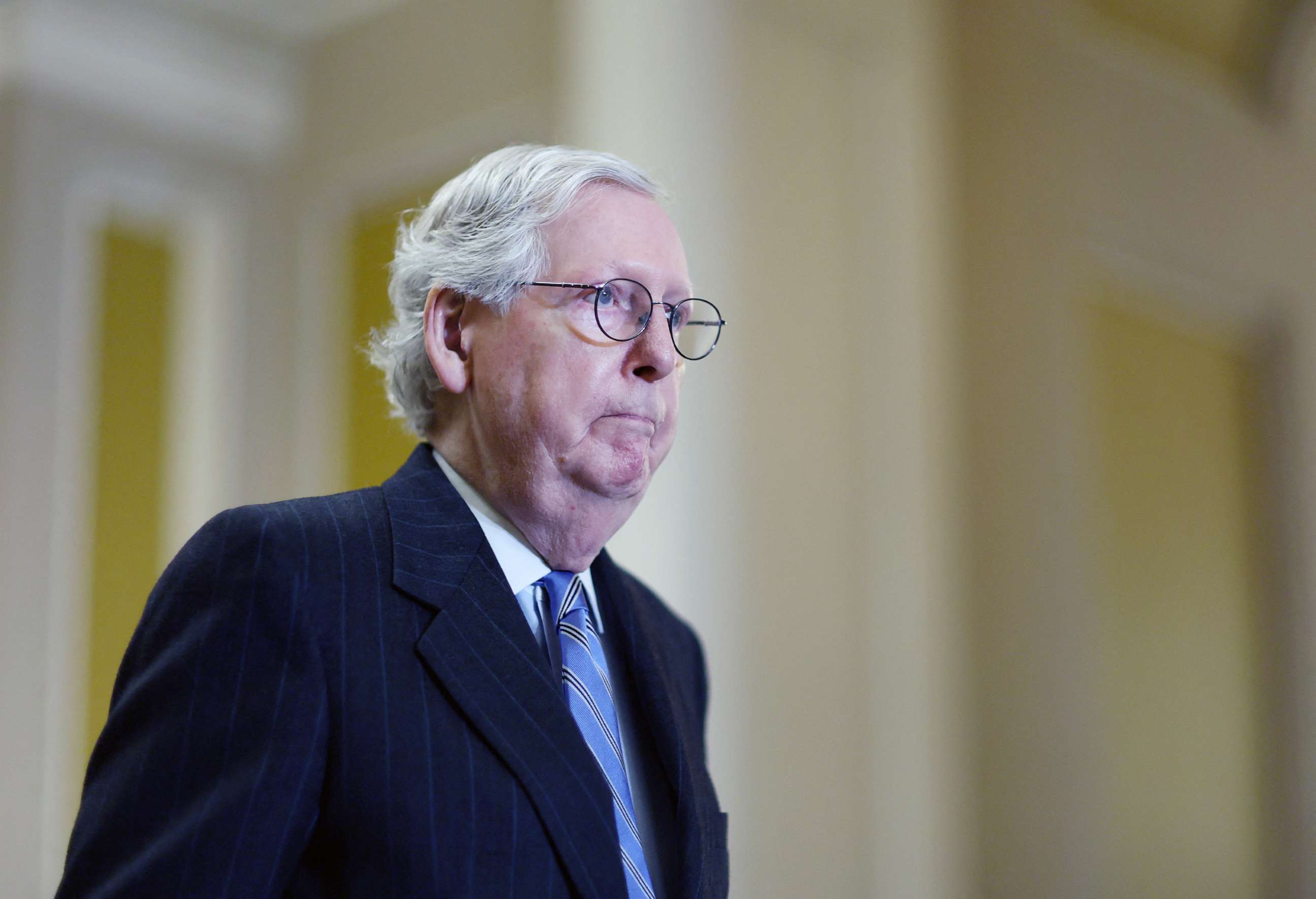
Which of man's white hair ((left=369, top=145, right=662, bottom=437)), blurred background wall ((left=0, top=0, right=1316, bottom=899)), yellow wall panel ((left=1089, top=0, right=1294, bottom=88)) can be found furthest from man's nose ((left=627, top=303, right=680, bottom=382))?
yellow wall panel ((left=1089, top=0, right=1294, bottom=88))

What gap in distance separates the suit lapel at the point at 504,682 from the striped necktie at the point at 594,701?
0.14 ft

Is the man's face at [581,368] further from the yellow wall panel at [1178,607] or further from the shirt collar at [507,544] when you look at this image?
the yellow wall panel at [1178,607]

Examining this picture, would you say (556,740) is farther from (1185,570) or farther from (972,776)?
(1185,570)

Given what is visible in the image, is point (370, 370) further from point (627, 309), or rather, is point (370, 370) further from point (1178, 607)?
point (627, 309)

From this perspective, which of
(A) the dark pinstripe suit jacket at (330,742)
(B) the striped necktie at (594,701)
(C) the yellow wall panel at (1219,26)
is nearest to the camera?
(A) the dark pinstripe suit jacket at (330,742)

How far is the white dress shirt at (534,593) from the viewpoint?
1150 millimetres

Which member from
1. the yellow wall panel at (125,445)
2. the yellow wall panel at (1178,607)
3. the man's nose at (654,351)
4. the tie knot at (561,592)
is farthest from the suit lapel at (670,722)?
the yellow wall panel at (125,445)

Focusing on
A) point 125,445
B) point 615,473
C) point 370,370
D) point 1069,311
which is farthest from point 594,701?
point 125,445

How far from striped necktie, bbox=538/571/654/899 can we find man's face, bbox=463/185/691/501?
0.40ft

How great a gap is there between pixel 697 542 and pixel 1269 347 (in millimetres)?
2117

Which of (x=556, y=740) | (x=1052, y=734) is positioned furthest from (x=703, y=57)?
(x=556, y=740)

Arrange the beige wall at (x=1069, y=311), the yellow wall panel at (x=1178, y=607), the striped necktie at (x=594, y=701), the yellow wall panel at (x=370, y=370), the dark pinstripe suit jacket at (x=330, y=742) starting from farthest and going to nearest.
→ the yellow wall panel at (x=370, y=370), the yellow wall panel at (x=1178, y=607), the beige wall at (x=1069, y=311), the striped necktie at (x=594, y=701), the dark pinstripe suit jacket at (x=330, y=742)

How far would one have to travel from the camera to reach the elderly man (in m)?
0.96

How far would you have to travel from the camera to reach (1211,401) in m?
3.72
